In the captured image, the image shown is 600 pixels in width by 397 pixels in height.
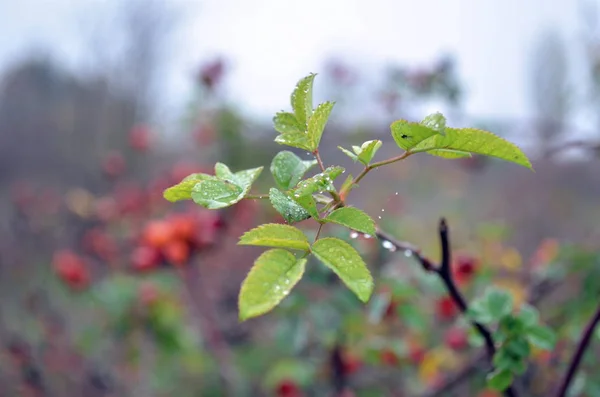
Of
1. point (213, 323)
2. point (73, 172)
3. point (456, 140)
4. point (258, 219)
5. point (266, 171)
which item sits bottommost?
point (73, 172)

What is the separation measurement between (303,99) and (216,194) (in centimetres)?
12

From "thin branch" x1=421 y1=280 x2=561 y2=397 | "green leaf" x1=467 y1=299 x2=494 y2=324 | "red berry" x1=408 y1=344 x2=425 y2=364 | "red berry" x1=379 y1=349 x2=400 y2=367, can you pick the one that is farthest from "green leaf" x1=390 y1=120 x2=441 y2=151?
"red berry" x1=408 y1=344 x2=425 y2=364

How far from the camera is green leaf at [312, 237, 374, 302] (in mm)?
386

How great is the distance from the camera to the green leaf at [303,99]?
1.59 feet

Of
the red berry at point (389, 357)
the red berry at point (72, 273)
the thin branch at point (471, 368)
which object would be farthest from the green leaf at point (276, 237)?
the red berry at point (72, 273)

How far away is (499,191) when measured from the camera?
4629 mm

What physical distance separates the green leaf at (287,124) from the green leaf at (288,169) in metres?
0.03

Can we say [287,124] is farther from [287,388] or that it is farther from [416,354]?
[287,388]

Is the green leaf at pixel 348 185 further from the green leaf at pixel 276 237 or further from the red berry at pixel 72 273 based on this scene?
the red berry at pixel 72 273

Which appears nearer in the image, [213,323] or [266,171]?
[213,323]

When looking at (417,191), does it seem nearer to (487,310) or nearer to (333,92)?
(333,92)

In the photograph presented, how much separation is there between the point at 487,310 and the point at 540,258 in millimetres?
937

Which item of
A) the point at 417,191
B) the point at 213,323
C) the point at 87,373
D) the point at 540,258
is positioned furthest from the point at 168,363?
the point at 417,191

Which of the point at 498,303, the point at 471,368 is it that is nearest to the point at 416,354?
the point at 471,368
